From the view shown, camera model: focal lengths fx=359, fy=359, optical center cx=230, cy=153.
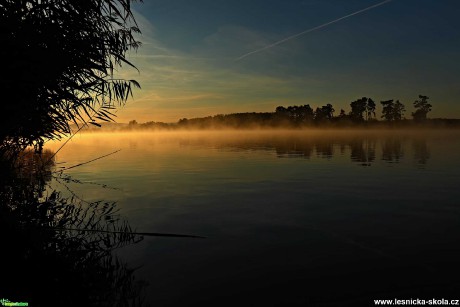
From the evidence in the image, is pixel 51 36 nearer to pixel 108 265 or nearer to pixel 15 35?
pixel 15 35

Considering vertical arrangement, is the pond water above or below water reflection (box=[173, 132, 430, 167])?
above

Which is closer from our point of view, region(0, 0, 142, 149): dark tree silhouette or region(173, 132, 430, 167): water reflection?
region(0, 0, 142, 149): dark tree silhouette

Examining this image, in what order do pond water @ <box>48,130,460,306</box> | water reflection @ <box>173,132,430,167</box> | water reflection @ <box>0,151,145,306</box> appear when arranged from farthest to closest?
1. water reflection @ <box>173,132,430,167</box>
2. pond water @ <box>48,130,460,306</box>
3. water reflection @ <box>0,151,145,306</box>

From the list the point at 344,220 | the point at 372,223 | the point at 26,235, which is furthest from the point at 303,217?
the point at 26,235

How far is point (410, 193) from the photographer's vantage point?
72.1ft

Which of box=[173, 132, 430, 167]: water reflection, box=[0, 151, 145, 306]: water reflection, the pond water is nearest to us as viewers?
box=[0, 151, 145, 306]: water reflection

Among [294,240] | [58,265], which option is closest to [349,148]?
[294,240]

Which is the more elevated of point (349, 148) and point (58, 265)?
point (58, 265)

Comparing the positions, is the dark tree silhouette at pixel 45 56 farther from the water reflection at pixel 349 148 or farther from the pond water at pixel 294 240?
the water reflection at pixel 349 148

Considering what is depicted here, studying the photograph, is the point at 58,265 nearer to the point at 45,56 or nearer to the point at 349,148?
the point at 45,56

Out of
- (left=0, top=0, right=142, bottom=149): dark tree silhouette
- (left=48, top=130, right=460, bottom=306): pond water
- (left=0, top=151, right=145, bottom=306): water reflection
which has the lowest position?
(left=48, top=130, right=460, bottom=306): pond water

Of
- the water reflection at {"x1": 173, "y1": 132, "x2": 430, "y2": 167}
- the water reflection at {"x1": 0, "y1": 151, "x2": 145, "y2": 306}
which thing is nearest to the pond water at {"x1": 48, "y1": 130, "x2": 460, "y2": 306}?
the water reflection at {"x1": 0, "y1": 151, "x2": 145, "y2": 306}

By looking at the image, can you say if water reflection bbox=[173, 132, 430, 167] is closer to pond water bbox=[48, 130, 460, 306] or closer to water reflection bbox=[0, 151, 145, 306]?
pond water bbox=[48, 130, 460, 306]

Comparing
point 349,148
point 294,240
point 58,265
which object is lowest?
point 349,148
